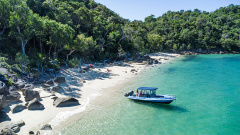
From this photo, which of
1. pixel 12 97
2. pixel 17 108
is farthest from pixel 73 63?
pixel 17 108

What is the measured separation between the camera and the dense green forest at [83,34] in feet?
117

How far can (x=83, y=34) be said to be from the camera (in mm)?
55438

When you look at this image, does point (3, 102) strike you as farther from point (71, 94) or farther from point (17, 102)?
point (71, 94)

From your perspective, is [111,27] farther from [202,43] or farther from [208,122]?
[202,43]

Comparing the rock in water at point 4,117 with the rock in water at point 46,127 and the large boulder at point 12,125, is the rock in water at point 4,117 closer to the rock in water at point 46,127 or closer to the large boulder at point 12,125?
the large boulder at point 12,125

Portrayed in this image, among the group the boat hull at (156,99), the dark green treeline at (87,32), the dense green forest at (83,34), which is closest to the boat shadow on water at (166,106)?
the boat hull at (156,99)

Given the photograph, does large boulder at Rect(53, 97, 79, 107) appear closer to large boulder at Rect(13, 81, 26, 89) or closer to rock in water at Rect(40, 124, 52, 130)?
rock in water at Rect(40, 124, 52, 130)

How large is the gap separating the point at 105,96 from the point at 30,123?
13.1 m

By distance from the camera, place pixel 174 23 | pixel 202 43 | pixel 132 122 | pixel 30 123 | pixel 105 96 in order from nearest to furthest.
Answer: pixel 30 123
pixel 132 122
pixel 105 96
pixel 202 43
pixel 174 23

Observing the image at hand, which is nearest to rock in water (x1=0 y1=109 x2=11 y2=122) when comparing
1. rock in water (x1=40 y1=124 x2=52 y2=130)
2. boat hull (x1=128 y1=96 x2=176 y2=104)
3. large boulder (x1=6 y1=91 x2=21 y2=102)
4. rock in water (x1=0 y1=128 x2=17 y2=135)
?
rock in water (x1=0 y1=128 x2=17 y2=135)

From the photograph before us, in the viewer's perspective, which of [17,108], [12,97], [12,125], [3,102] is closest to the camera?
[12,125]

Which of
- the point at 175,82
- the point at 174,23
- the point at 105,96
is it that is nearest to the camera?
the point at 105,96

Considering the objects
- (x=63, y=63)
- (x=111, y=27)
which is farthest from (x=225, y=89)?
(x=111, y=27)

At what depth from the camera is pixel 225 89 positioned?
108 feet
